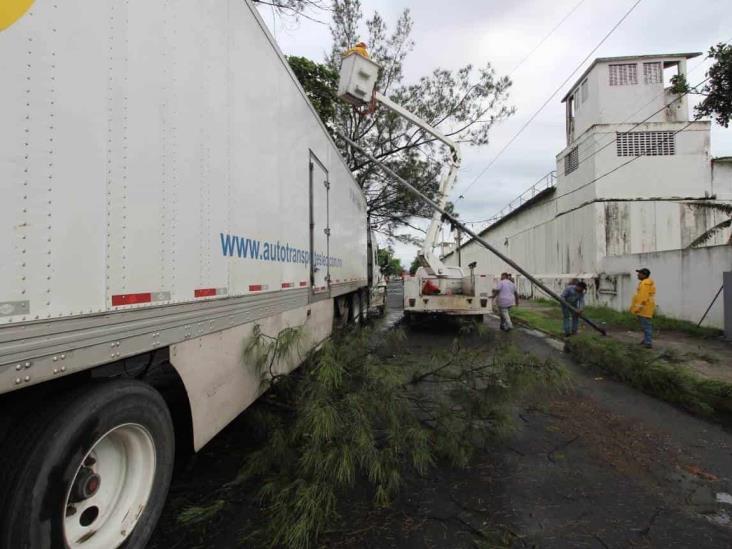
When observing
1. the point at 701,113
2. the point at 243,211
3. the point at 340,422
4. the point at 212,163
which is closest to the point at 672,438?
the point at 340,422

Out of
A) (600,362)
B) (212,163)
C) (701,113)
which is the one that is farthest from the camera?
(701,113)

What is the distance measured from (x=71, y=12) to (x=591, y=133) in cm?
2015

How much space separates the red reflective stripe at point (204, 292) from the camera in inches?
106

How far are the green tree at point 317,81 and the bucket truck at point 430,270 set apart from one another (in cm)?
384

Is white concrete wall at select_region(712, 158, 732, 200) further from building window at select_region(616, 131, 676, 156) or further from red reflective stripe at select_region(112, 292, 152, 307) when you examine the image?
red reflective stripe at select_region(112, 292, 152, 307)

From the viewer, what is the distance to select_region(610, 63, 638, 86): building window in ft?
58.7

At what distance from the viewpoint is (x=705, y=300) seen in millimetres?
11281

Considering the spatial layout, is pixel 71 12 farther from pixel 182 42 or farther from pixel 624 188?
pixel 624 188

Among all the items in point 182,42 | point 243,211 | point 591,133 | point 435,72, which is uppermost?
point 435,72

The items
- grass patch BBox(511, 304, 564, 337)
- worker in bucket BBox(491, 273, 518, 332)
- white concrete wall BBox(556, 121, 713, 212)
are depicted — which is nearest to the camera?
grass patch BBox(511, 304, 564, 337)

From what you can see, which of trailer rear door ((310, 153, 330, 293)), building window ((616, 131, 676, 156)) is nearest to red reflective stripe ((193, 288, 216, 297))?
trailer rear door ((310, 153, 330, 293))

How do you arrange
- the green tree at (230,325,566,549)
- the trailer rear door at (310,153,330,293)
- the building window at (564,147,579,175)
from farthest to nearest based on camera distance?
the building window at (564,147,579,175) < the trailer rear door at (310,153,330,293) < the green tree at (230,325,566,549)

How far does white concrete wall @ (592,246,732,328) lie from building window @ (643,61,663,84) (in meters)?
7.99

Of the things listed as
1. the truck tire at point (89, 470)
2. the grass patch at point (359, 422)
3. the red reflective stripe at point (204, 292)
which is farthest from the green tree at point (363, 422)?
the red reflective stripe at point (204, 292)
